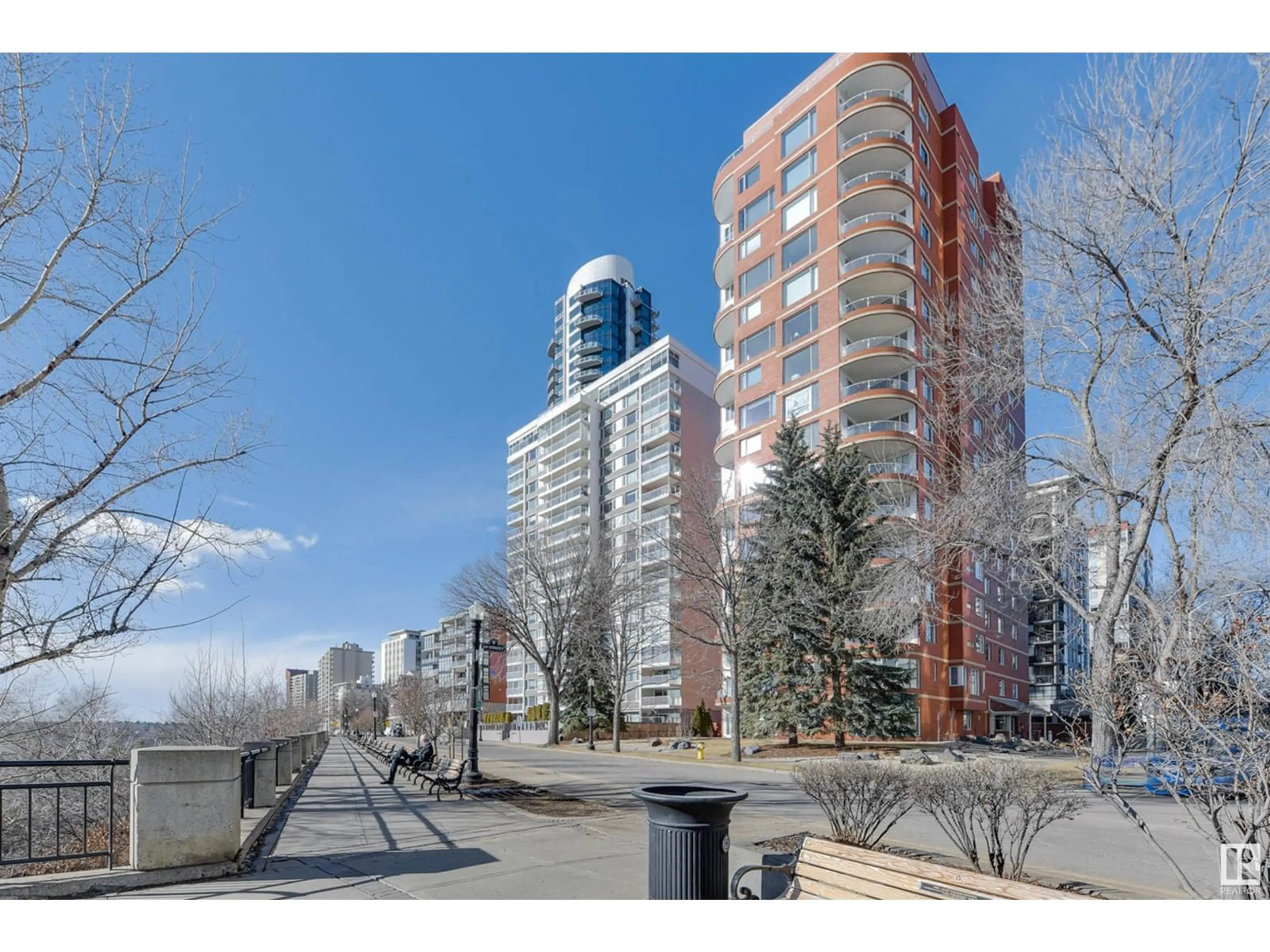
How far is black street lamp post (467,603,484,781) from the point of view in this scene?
16.5m

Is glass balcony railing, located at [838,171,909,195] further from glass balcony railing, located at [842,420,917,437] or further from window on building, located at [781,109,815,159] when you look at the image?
glass balcony railing, located at [842,420,917,437]

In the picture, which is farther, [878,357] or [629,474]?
[629,474]

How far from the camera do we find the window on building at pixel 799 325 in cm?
4412

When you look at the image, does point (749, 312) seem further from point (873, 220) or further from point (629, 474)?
point (629, 474)

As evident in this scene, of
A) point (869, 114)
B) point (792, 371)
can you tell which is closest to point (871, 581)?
point (792, 371)

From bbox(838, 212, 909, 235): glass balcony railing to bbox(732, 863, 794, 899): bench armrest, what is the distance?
1618 inches

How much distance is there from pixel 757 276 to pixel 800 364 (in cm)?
720

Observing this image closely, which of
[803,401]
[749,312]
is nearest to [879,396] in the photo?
[803,401]

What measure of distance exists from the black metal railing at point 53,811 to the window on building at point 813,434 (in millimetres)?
35337

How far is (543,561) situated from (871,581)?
22.2 m

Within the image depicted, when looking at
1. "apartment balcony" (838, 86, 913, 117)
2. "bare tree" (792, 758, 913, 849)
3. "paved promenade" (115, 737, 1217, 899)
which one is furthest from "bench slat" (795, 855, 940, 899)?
"apartment balcony" (838, 86, 913, 117)

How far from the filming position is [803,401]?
43.9m

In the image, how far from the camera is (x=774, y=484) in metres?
36.3

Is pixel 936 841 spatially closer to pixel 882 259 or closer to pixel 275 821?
pixel 275 821
